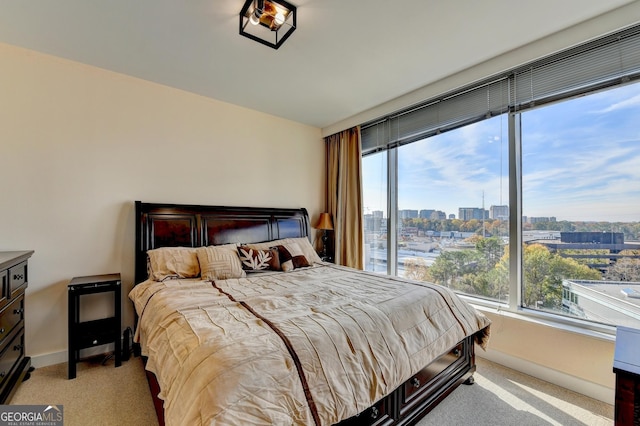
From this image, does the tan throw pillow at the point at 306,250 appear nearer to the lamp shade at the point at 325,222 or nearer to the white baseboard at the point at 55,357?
the lamp shade at the point at 325,222

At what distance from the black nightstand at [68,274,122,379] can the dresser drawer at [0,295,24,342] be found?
1.00ft

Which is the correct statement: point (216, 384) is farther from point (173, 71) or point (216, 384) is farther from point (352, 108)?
point (352, 108)

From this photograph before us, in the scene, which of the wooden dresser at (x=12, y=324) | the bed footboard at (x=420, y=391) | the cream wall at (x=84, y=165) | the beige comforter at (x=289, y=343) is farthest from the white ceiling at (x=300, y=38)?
the bed footboard at (x=420, y=391)

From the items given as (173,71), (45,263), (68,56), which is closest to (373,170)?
(173,71)

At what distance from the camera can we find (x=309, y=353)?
1.22 meters

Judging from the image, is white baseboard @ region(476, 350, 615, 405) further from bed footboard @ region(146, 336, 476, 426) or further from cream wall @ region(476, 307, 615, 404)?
bed footboard @ region(146, 336, 476, 426)

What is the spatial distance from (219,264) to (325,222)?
186 centimetres

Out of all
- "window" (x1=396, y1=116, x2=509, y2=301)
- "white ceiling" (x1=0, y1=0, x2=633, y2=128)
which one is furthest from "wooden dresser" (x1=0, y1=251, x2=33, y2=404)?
"window" (x1=396, y1=116, x2=509, y2=301)

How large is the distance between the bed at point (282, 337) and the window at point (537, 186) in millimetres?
840

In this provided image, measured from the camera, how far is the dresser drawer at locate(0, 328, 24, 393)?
180 cm

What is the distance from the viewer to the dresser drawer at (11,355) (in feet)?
5.89

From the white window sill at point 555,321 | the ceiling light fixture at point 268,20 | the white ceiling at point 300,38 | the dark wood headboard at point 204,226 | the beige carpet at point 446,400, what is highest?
the white ceiling at point 300,38

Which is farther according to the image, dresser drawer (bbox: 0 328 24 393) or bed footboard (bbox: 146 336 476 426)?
dresser drawer (bbox: 0 328 24 393)

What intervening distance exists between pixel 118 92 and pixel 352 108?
264 cm
